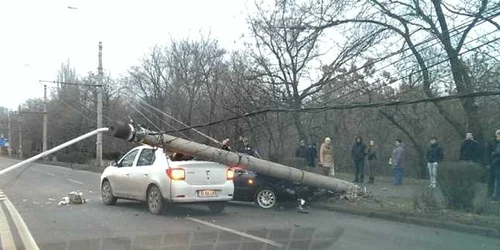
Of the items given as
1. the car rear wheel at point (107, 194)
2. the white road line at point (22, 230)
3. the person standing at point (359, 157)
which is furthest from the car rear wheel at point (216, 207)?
the person standing at point (359, 157)

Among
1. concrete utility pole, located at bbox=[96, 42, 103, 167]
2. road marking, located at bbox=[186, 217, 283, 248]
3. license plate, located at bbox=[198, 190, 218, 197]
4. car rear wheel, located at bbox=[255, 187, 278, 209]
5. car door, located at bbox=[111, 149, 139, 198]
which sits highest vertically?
concrete utility pole, located at bbox=[96, 42, 103, 167]

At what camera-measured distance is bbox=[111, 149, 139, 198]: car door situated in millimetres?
14344

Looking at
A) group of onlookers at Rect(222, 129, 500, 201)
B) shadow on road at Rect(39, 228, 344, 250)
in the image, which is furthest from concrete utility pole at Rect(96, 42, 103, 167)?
shadow on road at Rect(39, 228, 344, 250)

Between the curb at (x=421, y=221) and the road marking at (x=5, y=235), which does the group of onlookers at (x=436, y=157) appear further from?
the road marking at (x=5, y=235)

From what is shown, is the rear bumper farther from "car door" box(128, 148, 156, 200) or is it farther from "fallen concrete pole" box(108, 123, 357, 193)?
"car door" box(128, 148, 156, 200)

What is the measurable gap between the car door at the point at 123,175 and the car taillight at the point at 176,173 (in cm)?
191

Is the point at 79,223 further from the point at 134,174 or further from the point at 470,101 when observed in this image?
the point at 470,101

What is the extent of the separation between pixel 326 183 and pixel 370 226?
3.62m

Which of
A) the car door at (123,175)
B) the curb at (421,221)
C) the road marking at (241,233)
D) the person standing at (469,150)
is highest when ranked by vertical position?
the person standing at (469,150)

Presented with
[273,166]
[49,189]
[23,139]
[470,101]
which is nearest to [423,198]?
[273,166]

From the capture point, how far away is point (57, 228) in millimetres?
10734

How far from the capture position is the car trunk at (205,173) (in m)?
12.9

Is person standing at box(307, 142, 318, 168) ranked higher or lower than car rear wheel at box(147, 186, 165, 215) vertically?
higher

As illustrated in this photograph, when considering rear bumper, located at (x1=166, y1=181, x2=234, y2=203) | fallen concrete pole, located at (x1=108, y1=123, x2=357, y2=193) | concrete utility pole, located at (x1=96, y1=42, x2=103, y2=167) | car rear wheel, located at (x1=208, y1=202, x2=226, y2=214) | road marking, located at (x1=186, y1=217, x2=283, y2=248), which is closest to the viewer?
road marking, located at (x1=186, y1=217, x2=283, y2=248)
